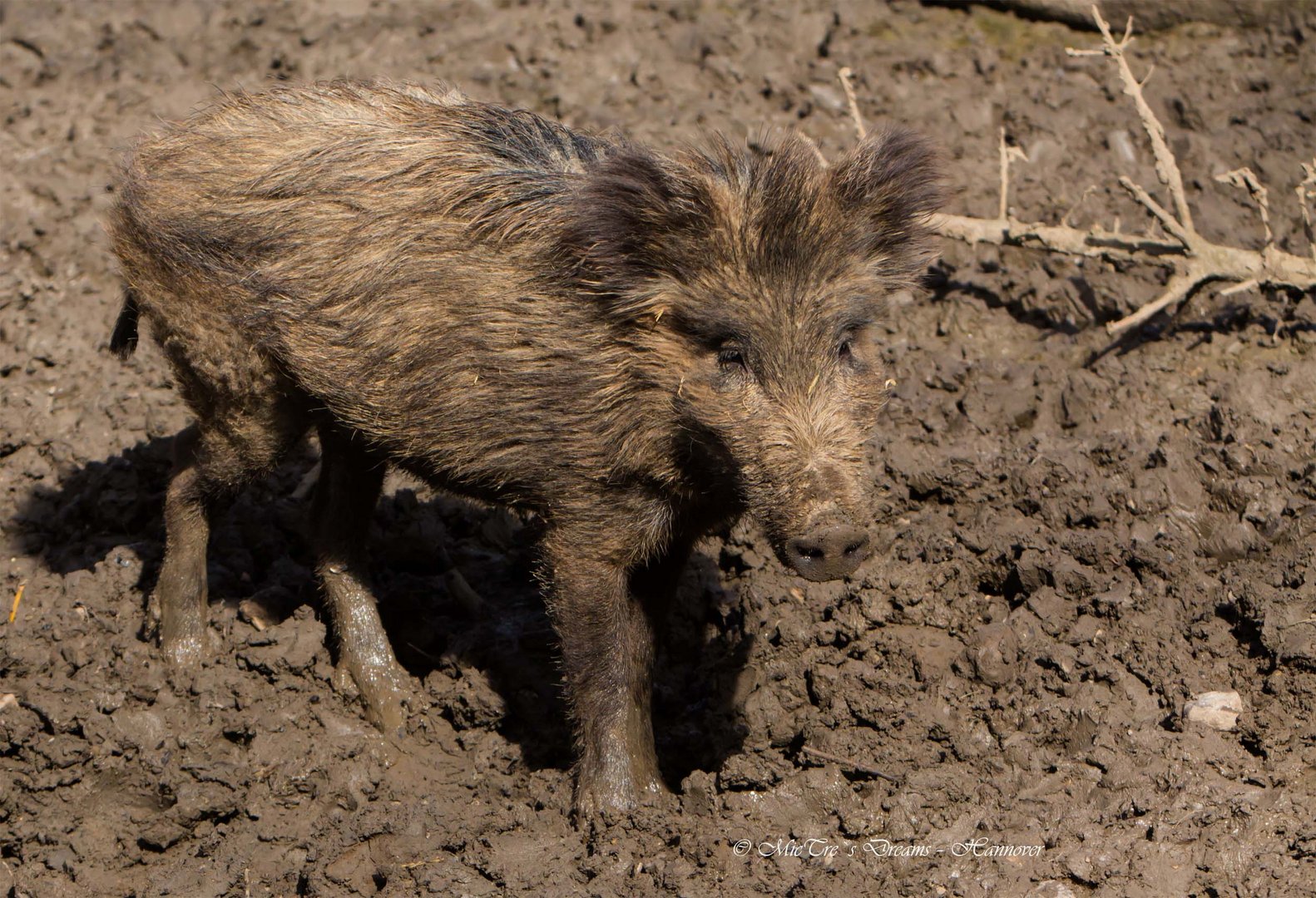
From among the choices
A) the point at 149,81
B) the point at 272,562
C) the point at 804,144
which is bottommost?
the point at 272,562

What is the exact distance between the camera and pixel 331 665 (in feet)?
19.0

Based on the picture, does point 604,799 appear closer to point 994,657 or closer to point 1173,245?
point 994,657

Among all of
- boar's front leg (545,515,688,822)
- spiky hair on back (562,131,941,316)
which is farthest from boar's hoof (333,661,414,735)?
spiky hair on back (562,131,941,316)

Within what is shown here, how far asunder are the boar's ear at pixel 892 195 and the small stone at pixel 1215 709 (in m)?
1.71

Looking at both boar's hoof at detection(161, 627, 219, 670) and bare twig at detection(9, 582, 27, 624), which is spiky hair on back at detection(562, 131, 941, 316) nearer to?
boar's hoof at detection(161, 627, 219, 670)

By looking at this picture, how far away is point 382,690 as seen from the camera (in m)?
5.60

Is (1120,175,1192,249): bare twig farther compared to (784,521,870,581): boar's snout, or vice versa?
(1120,175,1192,249): bare twig

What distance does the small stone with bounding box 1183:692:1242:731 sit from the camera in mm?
4688

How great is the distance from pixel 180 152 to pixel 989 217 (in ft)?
13.6

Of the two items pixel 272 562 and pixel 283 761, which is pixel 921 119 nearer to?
pixel 272 562

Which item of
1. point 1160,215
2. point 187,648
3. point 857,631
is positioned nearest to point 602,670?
point 857,631

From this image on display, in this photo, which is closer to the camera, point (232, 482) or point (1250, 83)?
point (232, 482)

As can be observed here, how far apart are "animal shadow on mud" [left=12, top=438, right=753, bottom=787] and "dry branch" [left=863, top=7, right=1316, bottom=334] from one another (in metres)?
2.33

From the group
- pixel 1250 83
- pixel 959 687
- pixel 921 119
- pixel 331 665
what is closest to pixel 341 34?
pixel 921 119
